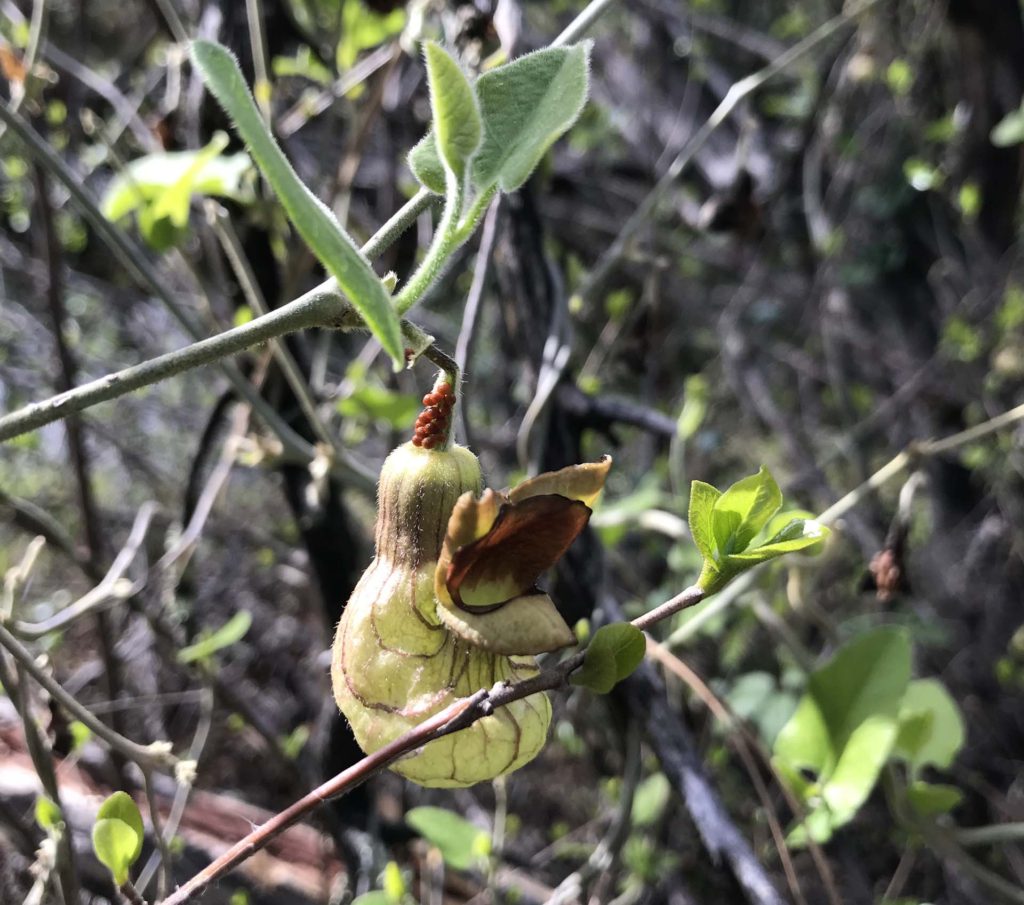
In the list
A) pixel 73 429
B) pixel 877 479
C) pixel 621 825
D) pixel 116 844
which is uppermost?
pixel 116 844

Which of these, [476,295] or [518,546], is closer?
[518,546]

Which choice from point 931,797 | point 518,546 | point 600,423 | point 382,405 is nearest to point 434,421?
point 518,546

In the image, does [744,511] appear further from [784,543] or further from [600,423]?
[600,423]

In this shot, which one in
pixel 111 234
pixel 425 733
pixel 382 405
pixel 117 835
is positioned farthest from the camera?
pixel 382 405

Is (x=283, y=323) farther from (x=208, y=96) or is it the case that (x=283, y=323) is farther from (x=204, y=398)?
(x=204, y=398)

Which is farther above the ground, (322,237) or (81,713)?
(322,237)

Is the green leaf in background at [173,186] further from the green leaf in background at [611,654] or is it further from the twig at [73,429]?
the green leaf in background at [611,654]
